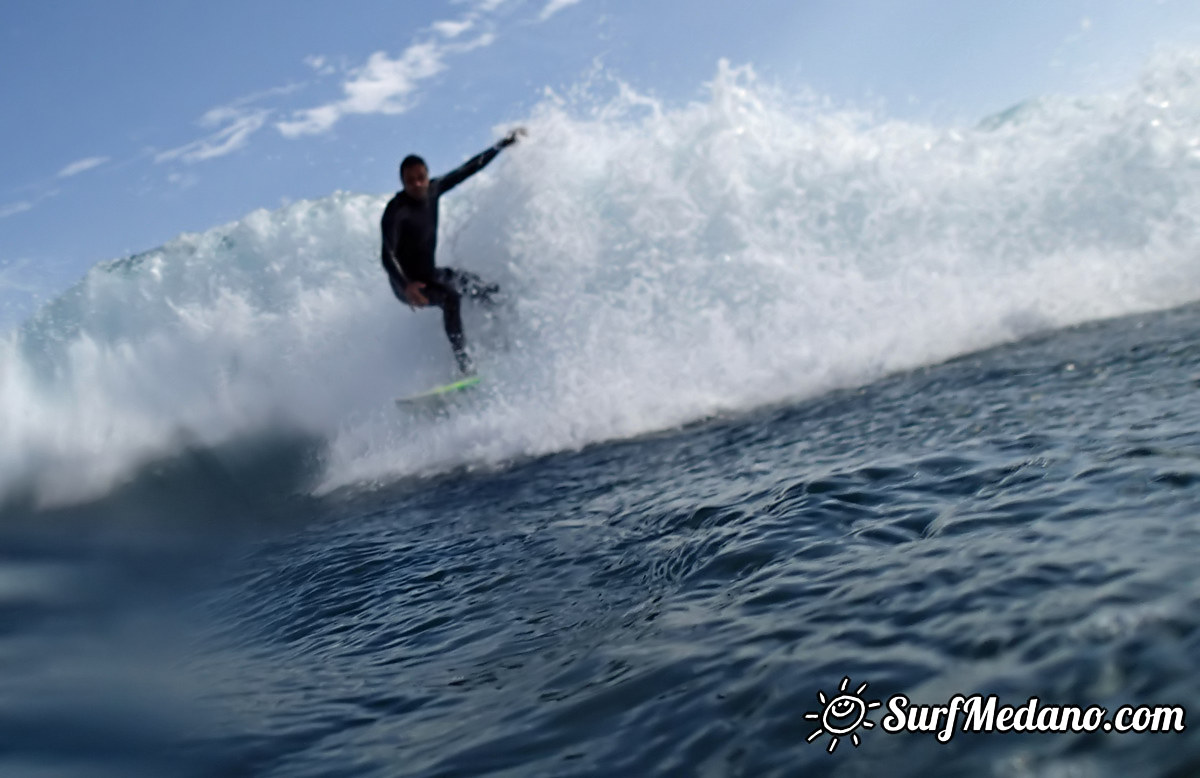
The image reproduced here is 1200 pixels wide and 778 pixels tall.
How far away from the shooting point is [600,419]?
808 cm

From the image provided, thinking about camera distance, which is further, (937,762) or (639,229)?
(639,229)

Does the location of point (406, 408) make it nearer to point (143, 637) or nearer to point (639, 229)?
point (639, 229)

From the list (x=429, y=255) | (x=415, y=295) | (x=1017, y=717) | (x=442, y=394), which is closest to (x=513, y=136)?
(x=429, y=255)

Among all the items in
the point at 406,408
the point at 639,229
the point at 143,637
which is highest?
the point at 639,229

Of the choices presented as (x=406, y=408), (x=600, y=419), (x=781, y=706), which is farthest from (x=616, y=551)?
(x=406, y=408)

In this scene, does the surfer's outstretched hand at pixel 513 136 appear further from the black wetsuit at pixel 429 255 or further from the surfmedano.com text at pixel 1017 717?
the surfmedano.com text at pixel 1017 717

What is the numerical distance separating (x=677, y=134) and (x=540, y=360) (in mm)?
3338

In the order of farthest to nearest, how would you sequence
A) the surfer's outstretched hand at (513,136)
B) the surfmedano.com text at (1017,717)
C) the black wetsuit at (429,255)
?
the surfer's outstretched hand at (513,136), the black wetsuit at (429,255), the surfmedano.com text at (1017,717)

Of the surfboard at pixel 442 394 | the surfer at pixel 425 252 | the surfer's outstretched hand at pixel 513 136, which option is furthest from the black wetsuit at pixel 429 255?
the surfboard at pixel 442 394

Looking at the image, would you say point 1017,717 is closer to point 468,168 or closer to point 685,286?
point 685,286

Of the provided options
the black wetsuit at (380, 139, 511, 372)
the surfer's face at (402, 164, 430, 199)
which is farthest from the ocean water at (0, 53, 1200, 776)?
the surfer's face at (402, 164, 430, 199)

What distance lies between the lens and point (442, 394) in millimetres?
9320

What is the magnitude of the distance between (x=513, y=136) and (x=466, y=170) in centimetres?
82

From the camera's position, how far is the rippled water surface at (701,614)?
2.32 meters
